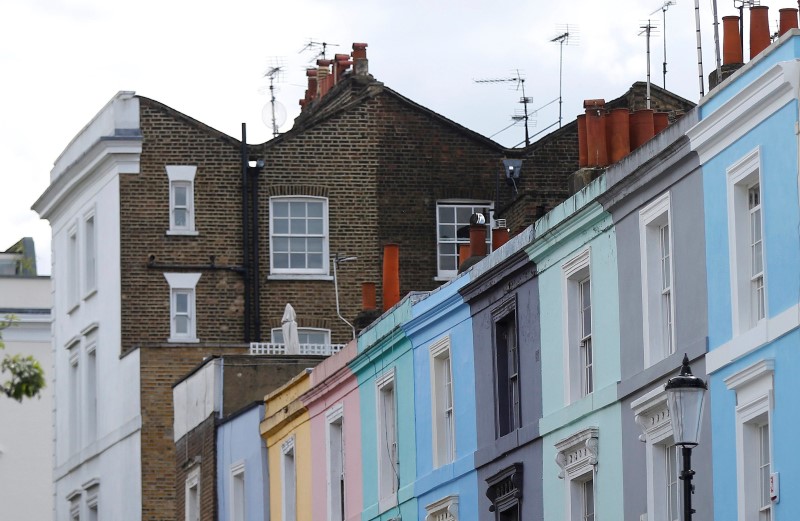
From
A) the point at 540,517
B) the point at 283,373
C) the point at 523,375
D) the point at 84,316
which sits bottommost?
the point at 540,517

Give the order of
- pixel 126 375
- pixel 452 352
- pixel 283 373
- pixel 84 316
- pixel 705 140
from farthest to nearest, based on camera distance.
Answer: pixel 84 316, pixel 126 375, pixel 283 373, pixel 452 352, pixel 705 140

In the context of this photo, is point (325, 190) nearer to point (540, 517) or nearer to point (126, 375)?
point (126, 375)

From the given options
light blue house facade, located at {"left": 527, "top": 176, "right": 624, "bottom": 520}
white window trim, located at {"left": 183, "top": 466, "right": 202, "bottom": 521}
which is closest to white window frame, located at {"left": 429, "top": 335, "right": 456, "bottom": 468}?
light blue house facade, located at {"left": 527, "top": 176, "right": 624, "bottom": 520}

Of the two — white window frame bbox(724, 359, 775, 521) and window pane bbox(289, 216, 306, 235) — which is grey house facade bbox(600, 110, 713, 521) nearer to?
white window frame bbox(724, 359, 775, 521)

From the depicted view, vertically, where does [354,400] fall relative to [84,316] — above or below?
below

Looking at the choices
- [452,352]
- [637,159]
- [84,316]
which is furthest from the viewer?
[84,316]

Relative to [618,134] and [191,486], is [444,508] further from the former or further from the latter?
[191,486]

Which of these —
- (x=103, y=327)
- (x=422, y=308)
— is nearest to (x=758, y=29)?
(x=422, y=308)

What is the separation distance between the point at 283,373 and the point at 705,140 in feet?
64.7

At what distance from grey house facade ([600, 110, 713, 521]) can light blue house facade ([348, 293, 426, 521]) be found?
296 inches

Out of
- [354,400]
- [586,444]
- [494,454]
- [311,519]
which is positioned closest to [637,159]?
[586,444]

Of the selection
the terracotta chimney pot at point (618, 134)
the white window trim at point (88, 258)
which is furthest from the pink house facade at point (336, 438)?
the white window trim at point (88, 258)

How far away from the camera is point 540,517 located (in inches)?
1142

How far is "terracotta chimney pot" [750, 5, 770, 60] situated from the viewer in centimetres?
2533
